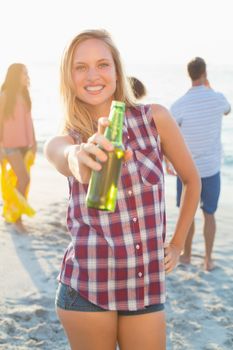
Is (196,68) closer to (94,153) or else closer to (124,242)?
(124,242)

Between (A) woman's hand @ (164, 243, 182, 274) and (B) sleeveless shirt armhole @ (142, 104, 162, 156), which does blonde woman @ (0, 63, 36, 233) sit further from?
(B) sleeveless shirt armhole @ (142, 104, 162, 156)

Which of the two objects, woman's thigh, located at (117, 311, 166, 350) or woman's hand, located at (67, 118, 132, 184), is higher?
woman's hand, located at (67, 118, 132, 184)

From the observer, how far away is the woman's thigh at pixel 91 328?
2.25 m

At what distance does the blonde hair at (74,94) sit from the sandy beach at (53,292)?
85.4 inches

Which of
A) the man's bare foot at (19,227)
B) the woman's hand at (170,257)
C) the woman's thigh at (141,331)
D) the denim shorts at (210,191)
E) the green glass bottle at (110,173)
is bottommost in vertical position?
the man's bare foot at (19,227)

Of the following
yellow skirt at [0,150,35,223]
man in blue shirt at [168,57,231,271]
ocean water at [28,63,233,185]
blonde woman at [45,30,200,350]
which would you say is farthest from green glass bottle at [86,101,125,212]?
ocean water at [28,63,233,185]

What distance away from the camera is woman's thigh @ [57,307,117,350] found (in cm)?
225

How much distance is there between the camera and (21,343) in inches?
158

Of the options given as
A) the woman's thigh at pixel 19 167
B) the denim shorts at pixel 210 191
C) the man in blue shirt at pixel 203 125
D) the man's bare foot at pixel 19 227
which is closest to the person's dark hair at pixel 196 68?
the man in blue shirt at pixel 203 125

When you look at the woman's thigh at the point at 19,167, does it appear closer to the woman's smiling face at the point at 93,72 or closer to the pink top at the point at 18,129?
the pink top at the point at 18,129

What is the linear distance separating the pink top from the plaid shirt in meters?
4.54

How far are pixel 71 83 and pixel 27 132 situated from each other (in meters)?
→ 4.55

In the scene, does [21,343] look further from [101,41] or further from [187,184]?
[101,41]

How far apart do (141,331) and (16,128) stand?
479cm
